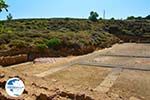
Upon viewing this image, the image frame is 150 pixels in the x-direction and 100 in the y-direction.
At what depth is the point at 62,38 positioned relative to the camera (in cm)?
2634

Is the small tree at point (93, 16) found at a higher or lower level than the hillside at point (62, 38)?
higher

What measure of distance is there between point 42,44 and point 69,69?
836 cm

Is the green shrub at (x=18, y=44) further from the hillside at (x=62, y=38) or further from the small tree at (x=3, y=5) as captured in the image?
the small tree at (x=3, y=5)

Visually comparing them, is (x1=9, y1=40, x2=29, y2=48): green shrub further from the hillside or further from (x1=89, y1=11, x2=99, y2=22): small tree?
(x1=89, y1=11, x2=99, y2=22): small tree

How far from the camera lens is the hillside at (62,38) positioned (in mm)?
22141

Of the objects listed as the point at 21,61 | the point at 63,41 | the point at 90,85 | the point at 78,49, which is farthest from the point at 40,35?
the point at 90,85

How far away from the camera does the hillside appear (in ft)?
72.6

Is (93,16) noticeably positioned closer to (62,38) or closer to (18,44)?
(62,38)

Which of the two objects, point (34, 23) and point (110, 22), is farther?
point (110, 22)

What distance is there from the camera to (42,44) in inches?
901

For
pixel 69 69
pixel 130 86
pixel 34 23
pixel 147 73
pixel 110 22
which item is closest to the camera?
pixel 130 86

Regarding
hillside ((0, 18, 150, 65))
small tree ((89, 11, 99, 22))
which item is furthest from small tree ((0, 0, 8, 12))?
small tree ((89, 11, 99, 22))

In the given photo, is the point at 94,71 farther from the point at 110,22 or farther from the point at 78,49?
the point at 110,22

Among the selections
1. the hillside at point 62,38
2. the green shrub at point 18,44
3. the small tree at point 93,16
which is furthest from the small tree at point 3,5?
the small tree at point 93,16
